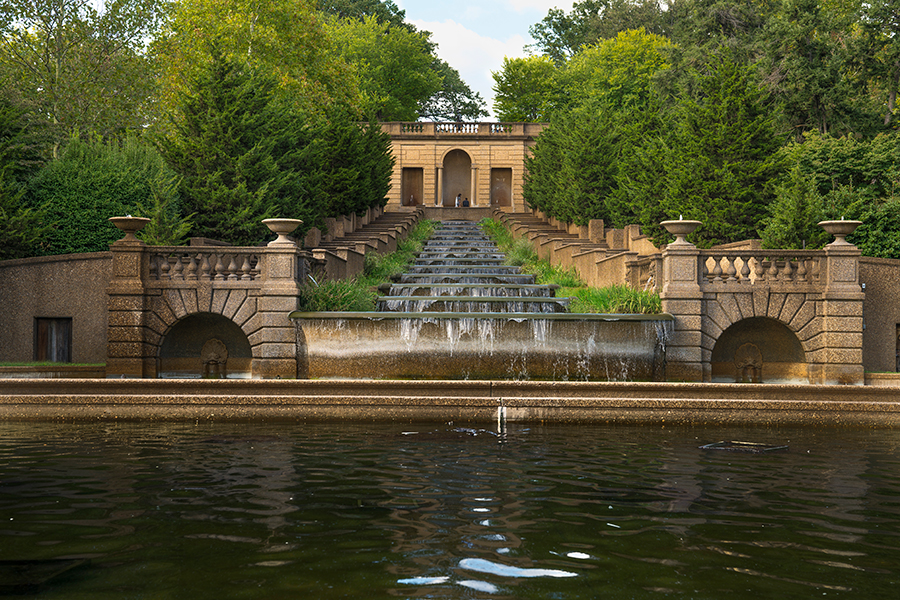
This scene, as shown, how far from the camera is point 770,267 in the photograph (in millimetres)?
16906

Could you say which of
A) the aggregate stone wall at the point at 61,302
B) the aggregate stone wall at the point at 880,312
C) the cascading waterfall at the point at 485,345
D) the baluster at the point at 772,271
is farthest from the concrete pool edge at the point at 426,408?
the aggregate stone wall at the point at 61,302

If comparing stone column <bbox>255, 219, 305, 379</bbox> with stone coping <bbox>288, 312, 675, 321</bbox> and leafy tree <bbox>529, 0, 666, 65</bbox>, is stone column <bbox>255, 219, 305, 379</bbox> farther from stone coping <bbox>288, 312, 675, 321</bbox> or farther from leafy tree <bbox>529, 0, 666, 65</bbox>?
leafy tree <bbox>529, 0, 666, 65</bbox>

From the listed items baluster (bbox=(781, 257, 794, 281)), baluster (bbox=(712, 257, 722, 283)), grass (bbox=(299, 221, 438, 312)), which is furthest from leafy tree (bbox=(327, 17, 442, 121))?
baluster (bbox=(781, 257, 794, 281))

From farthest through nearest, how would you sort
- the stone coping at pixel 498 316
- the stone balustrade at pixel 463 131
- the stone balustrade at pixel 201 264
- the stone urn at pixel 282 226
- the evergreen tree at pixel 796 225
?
the stone balustrade at pixel 463 131 → the evergreen tree at pixel 796 225 → the stone balustrade at pixel 201 264 → the stone urn at pixel 282 226 → the stone coping at pixel 498 316

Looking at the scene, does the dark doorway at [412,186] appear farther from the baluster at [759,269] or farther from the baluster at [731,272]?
the baluster at [759,269]

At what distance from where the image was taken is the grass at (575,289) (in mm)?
18047

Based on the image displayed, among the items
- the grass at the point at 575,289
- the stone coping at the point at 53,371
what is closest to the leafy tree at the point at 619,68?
the grass at the point at 575,289

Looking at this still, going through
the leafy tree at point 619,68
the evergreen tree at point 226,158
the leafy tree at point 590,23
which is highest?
the leafy tree at point 590,23

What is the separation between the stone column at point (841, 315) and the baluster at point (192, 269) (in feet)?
48.6

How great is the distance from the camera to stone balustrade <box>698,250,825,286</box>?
1677 centimetres

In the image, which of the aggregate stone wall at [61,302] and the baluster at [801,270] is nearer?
the baluster at [801,270]

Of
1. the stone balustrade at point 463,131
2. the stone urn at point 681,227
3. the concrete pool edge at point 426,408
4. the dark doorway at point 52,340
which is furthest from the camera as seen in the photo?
the stone balustrade at point 463,131

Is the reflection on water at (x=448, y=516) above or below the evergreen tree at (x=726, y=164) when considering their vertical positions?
below

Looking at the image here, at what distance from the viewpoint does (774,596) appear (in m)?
4.72
